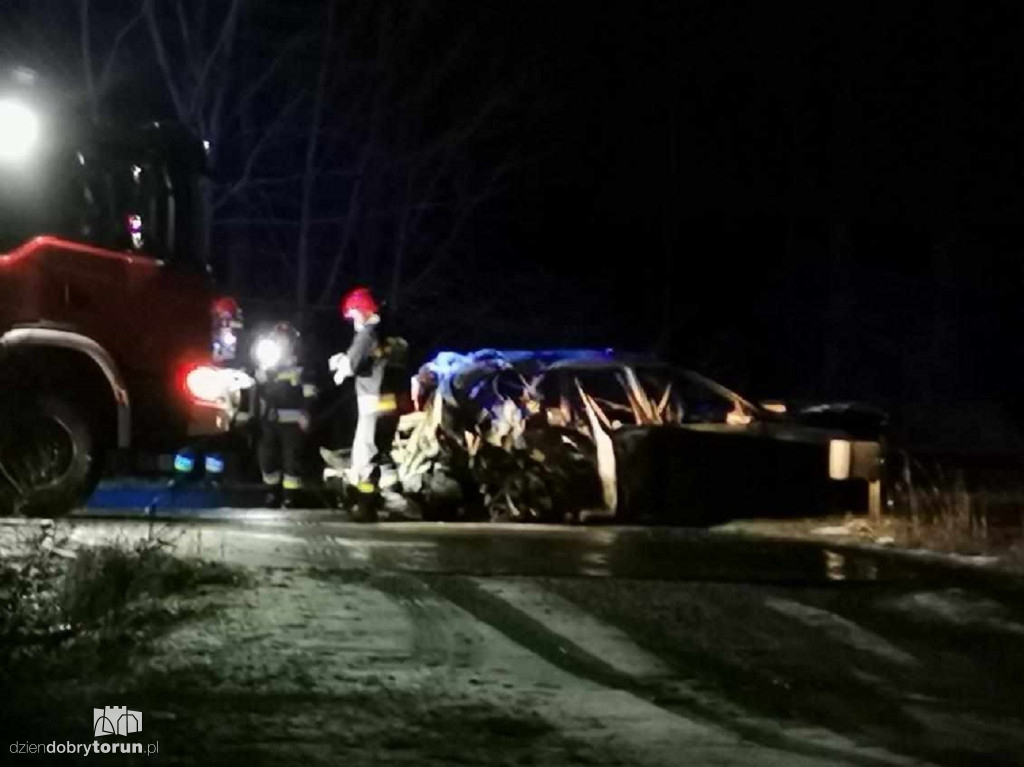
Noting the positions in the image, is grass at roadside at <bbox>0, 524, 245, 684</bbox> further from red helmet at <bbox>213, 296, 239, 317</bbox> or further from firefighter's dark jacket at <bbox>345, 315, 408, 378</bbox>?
firefighter's dark jacket at <bbox>345, 315, 408, 378</bbox>

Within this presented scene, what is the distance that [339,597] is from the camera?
9211 millimetres

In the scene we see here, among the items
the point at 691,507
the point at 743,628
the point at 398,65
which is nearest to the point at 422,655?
the point at 743,628

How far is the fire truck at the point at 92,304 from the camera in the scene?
455 inches

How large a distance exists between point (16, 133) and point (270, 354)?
5.17 m

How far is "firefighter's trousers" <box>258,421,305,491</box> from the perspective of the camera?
16.0m

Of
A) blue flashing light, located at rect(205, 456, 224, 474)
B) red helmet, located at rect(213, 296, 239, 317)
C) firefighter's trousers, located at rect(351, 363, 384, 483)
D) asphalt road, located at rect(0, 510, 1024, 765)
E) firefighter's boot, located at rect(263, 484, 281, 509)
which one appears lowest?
asphalt road, located at rect(0, 510, 1024, 765)

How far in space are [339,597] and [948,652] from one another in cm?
317

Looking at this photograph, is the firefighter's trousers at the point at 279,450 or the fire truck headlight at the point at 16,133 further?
the firefighter's trousers at the point at 279,450

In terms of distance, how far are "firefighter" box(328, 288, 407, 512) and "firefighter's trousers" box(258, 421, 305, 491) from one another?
138 centimetres

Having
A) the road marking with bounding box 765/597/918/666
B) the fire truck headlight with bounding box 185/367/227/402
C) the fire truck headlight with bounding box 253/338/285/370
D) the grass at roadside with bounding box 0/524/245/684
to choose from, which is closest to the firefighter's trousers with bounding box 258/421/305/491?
the fire truck headlight with bounding box 253/338/285/370

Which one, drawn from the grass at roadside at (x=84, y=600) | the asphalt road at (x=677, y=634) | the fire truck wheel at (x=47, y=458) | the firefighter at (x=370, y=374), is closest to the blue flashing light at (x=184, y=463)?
the firefighter at (x=370, y=374)

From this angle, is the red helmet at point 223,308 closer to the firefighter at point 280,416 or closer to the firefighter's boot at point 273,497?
the firefighter at point 280,416

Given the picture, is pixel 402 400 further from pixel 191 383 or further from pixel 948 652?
pixel 948 652

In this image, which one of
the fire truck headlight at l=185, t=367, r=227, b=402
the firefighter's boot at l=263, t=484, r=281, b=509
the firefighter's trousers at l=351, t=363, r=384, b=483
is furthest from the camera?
the firefighter's boot at l=263, t=484, r=281, b=509
